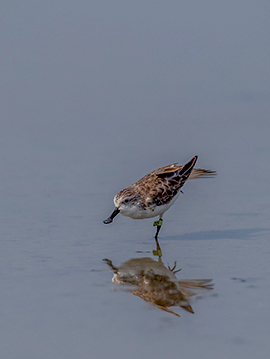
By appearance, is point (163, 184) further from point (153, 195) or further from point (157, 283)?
point (157, 283)

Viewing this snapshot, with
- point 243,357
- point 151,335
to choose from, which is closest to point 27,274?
point 151,335

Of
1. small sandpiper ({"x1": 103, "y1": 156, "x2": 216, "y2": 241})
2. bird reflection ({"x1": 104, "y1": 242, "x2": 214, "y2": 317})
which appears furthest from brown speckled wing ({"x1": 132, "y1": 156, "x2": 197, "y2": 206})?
bird reflection ({"x1": 104, "y1": 242, "x2": 214, "y2": 317})

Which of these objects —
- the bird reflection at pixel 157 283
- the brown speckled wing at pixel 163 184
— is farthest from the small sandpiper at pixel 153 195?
the bird reflection at pixel 157 283

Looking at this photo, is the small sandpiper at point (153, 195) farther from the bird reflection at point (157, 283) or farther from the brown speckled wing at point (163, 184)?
the bird reflection at point (157, 283)

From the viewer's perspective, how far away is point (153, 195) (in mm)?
10523

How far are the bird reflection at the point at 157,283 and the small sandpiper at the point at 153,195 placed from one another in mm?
1426

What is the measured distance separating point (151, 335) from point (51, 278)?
218 cm

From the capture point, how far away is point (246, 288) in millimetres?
7508

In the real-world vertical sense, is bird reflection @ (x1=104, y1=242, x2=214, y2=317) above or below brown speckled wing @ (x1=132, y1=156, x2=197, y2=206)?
below

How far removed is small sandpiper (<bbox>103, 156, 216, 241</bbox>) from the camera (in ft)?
33.8

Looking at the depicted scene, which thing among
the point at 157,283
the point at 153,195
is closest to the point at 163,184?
the point at 153,195

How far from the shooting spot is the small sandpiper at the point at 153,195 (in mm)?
10312

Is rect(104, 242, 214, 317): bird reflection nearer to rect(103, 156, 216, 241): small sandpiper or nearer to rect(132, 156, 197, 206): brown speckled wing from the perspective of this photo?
rect(103, 156, 216, 241): small sandpiper

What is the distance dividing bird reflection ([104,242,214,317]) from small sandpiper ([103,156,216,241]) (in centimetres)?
143
